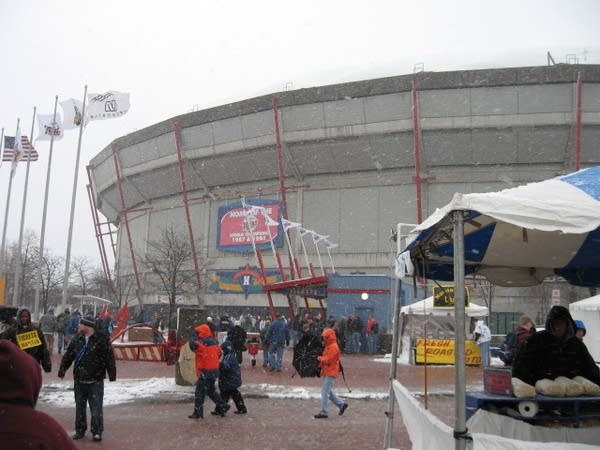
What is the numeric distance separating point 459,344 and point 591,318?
16599 millimetres

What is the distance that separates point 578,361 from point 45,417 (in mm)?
5727

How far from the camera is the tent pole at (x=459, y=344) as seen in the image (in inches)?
184

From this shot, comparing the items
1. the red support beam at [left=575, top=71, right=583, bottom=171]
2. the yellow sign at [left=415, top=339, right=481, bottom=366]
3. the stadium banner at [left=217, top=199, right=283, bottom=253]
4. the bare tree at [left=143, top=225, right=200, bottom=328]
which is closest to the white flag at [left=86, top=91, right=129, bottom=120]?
the bare tree at [left=143, top=225, right=200, bottom=328]

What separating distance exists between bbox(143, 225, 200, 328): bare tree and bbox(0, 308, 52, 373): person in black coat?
21554 mm

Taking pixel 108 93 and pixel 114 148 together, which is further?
pixel 114 148

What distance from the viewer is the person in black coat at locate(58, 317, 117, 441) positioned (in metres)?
8.07

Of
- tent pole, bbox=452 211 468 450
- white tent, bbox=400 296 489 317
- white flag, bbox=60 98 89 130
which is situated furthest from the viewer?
white flag, bbox=60 98 89 130

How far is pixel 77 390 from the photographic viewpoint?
8125 millimetres

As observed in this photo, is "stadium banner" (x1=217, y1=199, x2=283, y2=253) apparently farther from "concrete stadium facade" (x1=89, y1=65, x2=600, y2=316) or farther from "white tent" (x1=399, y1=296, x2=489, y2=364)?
"white tent" (x1=399, y1=296, x2=489, y2=364)

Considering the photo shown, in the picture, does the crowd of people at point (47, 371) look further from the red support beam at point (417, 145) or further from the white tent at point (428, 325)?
the red support beam at point (417, 145)

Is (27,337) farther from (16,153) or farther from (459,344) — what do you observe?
(16,153)

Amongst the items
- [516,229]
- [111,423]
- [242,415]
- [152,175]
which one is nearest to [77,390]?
[111,423]

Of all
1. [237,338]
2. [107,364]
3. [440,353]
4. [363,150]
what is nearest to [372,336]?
[440,353]

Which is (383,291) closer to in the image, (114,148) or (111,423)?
(111,423)
